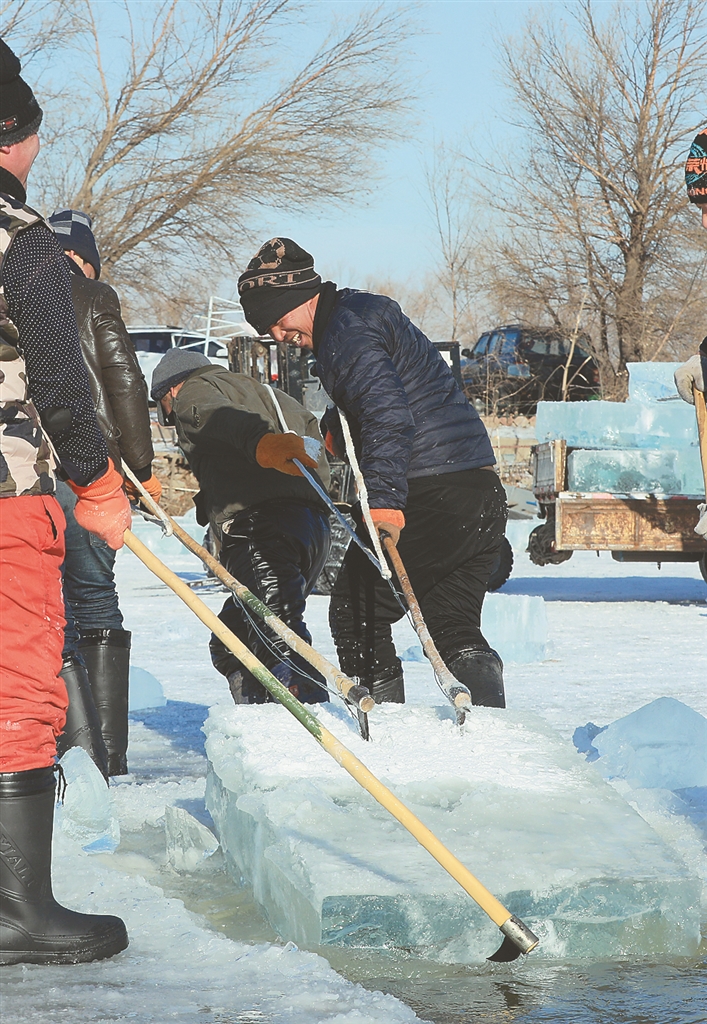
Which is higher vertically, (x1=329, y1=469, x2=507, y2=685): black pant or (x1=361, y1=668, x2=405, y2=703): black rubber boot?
(x1=329, y1=469, x2=507, y2=685): black pant

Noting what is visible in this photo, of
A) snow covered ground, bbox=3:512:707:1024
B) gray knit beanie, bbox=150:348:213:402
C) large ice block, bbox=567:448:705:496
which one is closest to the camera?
snow covered ground, bbox=3:512:707:1024

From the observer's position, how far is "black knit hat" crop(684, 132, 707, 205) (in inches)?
116

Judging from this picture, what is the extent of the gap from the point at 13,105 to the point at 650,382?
7.83 metres

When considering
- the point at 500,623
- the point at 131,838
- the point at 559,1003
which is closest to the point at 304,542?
the point at 131,838

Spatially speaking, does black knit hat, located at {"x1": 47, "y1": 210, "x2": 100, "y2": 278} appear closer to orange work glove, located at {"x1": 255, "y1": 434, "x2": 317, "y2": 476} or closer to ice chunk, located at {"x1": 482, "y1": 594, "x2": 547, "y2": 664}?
orange work glove, located at {"x1": 255, "y1": 434, "x2": 317, "y2": 476}

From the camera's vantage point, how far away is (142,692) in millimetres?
5301

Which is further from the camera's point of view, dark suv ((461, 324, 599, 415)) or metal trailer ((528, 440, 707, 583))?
dark suv ((461, 324, 599, 415))

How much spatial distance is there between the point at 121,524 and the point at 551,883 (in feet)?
4.00

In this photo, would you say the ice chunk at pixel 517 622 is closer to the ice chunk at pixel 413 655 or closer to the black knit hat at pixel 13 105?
the ice chunk at pixel 413 655

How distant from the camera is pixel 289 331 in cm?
371

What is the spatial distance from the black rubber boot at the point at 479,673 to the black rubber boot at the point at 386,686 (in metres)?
0.26

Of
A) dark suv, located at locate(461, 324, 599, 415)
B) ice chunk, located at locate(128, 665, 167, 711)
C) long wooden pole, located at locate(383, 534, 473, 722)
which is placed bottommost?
ice chunk, located at locate(128, 665, 167, 711)

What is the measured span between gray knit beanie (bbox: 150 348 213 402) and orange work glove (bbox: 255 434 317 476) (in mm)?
704

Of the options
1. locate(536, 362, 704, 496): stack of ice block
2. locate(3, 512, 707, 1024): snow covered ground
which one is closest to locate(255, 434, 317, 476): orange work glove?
locate(3, 512, 707, 1024): snow covered ground
